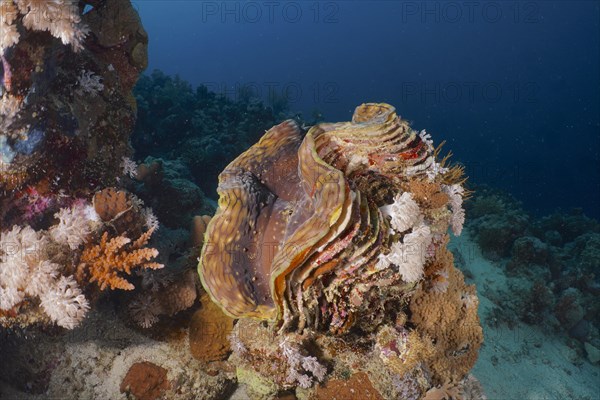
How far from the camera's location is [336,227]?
2.25 m

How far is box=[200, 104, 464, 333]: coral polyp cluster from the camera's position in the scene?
2338mm

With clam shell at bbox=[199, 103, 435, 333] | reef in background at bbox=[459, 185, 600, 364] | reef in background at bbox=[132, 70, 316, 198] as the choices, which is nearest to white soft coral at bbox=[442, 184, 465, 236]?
clam shell at bbox=[199, 103, 435, 333]

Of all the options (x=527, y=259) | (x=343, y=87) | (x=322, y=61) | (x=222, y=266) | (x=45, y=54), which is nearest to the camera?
(x=45, y=54)

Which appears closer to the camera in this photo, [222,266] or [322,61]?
[222,266]

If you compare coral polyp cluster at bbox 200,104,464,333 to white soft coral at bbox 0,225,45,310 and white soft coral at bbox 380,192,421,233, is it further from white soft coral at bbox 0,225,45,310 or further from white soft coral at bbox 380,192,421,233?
white soft coral at bbox 0,225,45,310

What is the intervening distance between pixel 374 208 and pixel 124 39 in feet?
8.61

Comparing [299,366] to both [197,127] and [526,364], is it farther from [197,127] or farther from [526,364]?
[197,127]

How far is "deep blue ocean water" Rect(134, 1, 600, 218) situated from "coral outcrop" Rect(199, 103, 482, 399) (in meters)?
40.3

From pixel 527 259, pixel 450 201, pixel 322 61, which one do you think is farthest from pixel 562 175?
pixel 322 61

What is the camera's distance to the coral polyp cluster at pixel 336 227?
2.34 metres

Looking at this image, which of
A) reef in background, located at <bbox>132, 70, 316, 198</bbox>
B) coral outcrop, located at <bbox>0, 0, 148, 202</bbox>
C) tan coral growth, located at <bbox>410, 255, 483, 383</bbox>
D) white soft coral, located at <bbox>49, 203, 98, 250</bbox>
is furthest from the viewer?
reef in background, located at <bbox>132, 70, 316, 198</bbox>

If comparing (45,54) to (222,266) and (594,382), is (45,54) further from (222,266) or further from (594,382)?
(594,382)

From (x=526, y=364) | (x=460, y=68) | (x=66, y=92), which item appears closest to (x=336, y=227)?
(x=66, y=92)

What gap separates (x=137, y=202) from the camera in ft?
10.3
